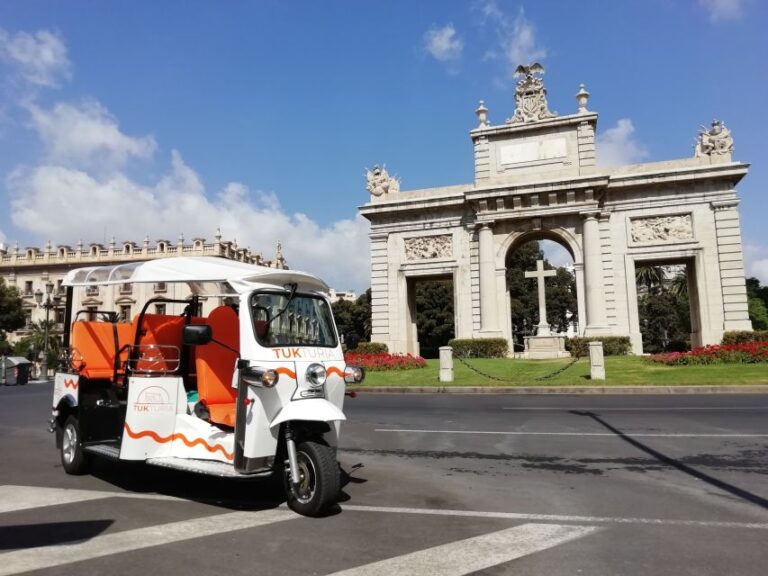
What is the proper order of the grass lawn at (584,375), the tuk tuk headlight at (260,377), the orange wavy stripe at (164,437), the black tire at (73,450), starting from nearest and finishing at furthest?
the tuk tuk headlight at (260,377), the orange wavy stripe at (164,437), the black tire at (73,450), the grass lawn at (584,375)

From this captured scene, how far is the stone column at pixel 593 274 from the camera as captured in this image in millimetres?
28281

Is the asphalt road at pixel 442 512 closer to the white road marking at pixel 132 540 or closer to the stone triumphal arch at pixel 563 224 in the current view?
the white road marking at pixel 132 540

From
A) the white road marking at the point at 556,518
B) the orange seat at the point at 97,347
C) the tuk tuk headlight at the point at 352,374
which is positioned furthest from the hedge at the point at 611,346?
the orange seat at the point at 97,347

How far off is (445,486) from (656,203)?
27.0 metres

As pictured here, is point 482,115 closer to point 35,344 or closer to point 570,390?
point 570,390

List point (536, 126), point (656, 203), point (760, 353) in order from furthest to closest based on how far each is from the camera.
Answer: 1. point (536, 126)
2. point (656, 203)
3. point (760, 353)

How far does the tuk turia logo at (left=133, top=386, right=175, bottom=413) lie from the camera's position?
5676mm

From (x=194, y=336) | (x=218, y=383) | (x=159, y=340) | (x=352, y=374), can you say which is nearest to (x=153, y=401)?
(x=218, y=383)

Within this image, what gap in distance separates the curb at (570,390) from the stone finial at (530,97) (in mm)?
18857

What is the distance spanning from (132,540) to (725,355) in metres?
22.1

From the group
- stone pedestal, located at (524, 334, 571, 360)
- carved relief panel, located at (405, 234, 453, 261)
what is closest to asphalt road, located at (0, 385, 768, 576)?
stone pedestal, located at (524, 334, 571, 360)

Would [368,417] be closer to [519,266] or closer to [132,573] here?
[132,573]

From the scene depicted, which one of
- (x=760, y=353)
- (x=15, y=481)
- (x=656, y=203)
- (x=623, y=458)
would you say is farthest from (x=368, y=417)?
(x=656, y=203)

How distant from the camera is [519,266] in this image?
5691cm
